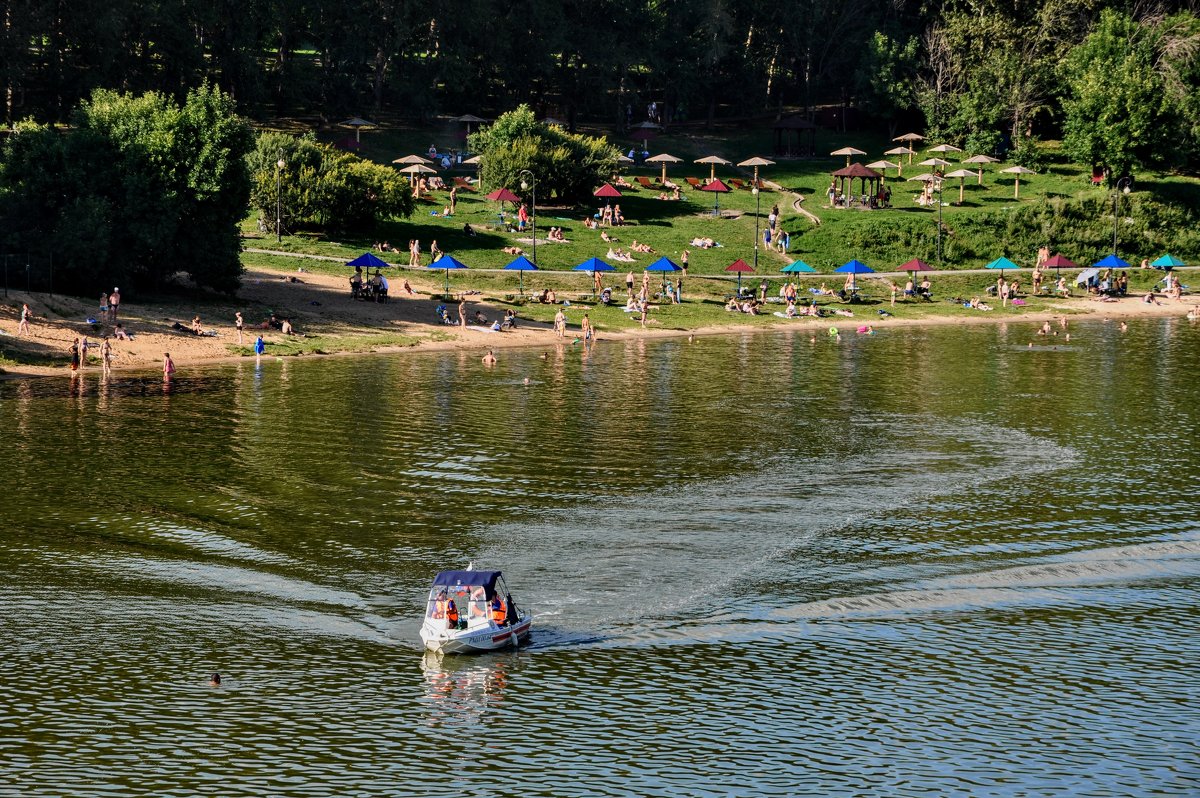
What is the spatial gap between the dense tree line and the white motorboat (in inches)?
3396

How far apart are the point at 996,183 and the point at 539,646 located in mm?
98782

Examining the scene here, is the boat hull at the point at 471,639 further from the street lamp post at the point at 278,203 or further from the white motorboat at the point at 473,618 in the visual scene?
the street lamp post at the point at 278,203

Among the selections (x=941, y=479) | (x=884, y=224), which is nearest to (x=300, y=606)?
(x=941, y=479)

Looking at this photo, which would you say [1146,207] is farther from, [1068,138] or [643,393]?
[643,393]

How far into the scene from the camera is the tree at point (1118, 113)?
368ft

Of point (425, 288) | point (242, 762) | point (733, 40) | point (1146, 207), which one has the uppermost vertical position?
point (733, 40)

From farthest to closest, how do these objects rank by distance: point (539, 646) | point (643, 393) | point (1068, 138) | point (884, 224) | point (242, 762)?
point (1068, 138) < point (884, 224) < point (643, 393) < point (539, 646) < point (242, 762)

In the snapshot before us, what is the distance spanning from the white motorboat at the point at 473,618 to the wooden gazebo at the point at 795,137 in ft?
344

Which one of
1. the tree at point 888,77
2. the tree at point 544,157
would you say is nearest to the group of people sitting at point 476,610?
the tree at point 544,157

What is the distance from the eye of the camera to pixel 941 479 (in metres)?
46.9

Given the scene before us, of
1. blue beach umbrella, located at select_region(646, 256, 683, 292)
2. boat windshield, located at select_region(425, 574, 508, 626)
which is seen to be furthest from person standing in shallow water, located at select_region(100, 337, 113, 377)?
A: boat windshield, located at select_region(425, 574, 508, 626)

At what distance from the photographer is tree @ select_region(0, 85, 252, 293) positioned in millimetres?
72375

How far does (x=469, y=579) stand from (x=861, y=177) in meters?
86.9

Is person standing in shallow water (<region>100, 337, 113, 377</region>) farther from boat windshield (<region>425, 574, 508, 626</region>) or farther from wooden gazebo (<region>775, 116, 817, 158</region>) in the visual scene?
wooden gazebo (<region>775, 116, 817, 158</region>)
